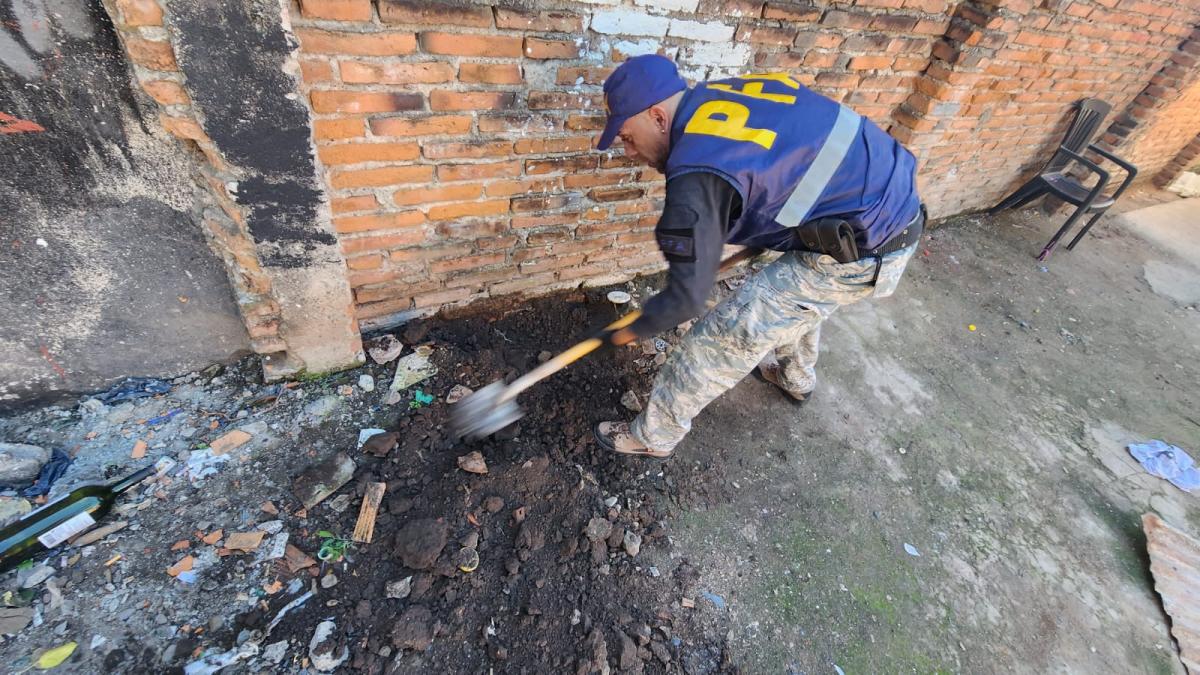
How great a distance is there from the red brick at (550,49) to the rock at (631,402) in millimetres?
1533

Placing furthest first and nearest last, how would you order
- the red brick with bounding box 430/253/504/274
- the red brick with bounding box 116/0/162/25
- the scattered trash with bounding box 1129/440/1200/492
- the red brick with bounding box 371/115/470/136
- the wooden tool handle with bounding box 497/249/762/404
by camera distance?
the scattered trash with bounding box 1129/440/1200/492 < the red brick with bounding box 430/253/504/274 < the red brick with bounding box 371/115/470/136 < the wooden tool handle with bounding box 497/249/762/404 < the red brick with bounding box 116/0/162/25

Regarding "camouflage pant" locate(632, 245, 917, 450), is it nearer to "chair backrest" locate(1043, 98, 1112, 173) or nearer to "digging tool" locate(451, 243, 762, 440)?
"digging tool" locate(451, 243, 762, 440)

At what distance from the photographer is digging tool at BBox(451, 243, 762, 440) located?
1.84 metres

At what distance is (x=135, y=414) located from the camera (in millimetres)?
2119

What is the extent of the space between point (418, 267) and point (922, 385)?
298 cm

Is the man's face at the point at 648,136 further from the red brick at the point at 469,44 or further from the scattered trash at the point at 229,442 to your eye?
the scattered trash at the point at 229,442

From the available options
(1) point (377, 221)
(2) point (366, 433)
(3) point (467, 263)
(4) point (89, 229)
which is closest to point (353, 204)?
(1) point (377, 221)

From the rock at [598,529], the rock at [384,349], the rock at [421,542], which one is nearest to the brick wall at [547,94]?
the rock at [384,349]

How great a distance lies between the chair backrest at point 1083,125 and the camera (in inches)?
174

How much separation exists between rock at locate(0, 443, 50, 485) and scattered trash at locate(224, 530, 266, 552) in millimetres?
766

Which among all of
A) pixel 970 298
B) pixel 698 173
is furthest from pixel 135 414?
pixel 970 298

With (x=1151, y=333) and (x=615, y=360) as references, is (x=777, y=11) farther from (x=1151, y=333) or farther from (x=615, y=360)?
(x=1151, y=333)

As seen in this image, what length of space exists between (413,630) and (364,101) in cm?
182

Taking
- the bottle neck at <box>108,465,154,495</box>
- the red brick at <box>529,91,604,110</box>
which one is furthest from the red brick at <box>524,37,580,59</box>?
the bottle neck at <box>108,465,154,495</box>
